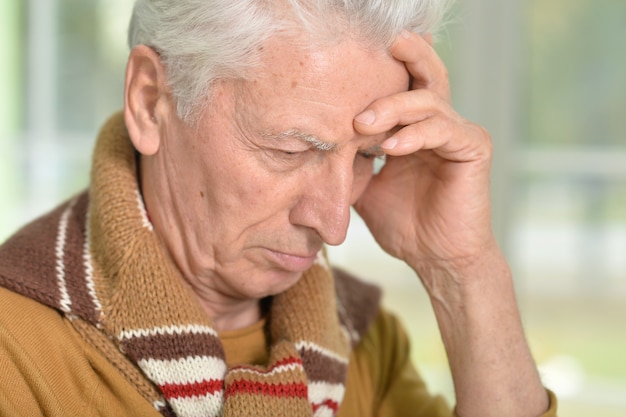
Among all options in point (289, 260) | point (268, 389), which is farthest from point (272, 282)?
point (268, 389)

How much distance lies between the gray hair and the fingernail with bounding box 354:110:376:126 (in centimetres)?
11

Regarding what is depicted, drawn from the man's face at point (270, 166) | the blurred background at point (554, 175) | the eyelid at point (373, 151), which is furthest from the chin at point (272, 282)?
the blurred background at point (554, 175)

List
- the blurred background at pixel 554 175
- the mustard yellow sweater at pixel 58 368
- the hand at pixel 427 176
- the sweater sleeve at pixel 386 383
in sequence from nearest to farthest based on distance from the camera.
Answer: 1. the mustard yellow sweater at pixel 58 368
2. the hand at pixel 427 176
3. the sweater sleeve at pixel 386 383
4. the blurred background at pixel 554 175

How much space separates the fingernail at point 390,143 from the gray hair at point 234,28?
149mm

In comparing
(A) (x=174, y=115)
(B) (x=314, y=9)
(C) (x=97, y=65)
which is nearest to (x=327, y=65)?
(B) (x=314, y=9)

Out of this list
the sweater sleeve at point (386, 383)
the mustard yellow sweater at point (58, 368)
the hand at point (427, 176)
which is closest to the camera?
the mustard yellow sweater at point (58, 368)

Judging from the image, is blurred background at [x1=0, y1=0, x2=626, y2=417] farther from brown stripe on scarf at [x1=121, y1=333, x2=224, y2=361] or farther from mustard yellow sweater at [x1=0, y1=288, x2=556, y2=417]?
brown stripe on scarf at [x1=121, y1=333, x2=224, y2=361]

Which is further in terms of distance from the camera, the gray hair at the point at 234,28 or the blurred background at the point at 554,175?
the blurred background at the point at 554,175

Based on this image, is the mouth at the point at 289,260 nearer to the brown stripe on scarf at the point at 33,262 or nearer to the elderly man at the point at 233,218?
the elderly man at the point at 233,218

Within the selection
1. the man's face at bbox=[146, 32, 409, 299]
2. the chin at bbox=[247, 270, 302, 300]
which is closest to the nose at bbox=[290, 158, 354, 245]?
the man's face at bbox=[146, 32, 409, 299]

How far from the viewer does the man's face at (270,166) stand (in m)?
1.25

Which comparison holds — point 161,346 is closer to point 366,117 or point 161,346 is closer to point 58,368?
point 58,368

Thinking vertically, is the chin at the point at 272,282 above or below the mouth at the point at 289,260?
below

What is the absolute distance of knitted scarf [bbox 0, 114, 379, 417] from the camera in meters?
Answer: 1.32
